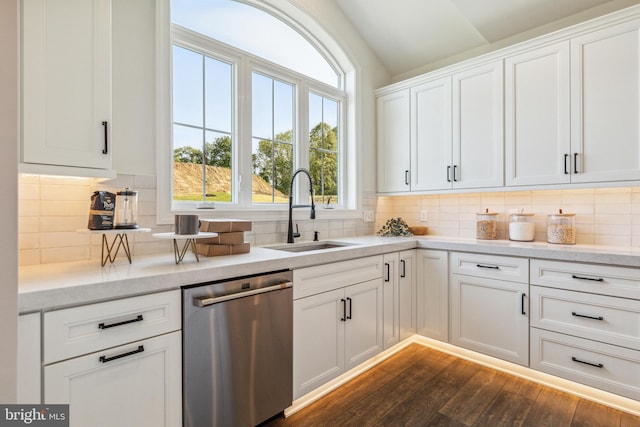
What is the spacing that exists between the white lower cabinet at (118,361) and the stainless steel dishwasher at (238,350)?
0.06 meters

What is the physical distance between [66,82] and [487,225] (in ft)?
9.61

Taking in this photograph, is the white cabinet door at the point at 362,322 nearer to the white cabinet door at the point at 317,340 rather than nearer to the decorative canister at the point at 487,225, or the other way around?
the white cabinet door at the point at 317,340

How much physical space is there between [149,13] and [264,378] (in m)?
2.12

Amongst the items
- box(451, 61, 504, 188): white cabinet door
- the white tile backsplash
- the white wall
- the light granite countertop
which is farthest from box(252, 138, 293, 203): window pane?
the white wall

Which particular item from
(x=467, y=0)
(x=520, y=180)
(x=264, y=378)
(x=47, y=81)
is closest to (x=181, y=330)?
(x=264, y=378)

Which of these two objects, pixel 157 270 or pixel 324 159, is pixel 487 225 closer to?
pixel 324 159

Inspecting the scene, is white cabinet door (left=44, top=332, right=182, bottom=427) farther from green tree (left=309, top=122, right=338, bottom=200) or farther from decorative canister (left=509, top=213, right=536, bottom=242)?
decorative canister (left=509, top=213, right=536, bottom=242)

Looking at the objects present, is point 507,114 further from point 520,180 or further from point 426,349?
point 426,349

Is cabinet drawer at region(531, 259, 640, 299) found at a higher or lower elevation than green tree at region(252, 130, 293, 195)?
lower

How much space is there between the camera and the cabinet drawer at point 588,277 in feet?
6.02

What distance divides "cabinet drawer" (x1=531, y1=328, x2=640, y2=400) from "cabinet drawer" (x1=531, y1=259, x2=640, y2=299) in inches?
12.7

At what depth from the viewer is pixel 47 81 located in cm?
128

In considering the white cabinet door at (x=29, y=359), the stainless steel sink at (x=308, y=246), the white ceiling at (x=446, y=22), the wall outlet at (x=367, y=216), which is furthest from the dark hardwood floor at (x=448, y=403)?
the white ceiling at (x=446, y=22)

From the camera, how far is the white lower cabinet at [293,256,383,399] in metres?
1.84
